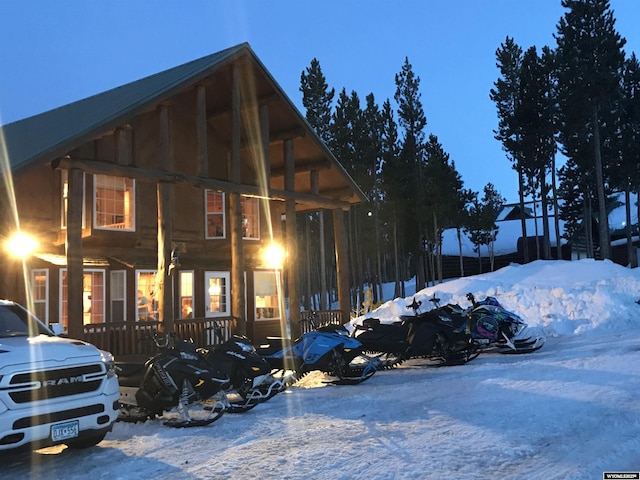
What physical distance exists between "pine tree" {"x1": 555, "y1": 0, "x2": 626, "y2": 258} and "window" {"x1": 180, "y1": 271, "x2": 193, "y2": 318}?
25.5 m

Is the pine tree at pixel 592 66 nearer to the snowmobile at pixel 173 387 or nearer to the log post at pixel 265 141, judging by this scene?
the log post at pixel 265 141

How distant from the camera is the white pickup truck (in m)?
5.22

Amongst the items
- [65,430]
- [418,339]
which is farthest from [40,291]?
[65,430]

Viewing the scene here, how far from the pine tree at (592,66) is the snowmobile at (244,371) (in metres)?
30.0

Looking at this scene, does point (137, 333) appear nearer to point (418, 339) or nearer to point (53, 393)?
point (418, 339)

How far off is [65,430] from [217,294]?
13.1m

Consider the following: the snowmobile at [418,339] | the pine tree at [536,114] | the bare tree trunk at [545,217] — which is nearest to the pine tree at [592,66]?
the pine tree at [536,114]

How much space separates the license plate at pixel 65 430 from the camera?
5449mm

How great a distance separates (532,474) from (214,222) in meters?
15.2

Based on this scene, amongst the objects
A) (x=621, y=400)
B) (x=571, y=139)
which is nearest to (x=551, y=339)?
(x=621, y=400)

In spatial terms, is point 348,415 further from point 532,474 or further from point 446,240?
point 446,240

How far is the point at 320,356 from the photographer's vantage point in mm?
9953

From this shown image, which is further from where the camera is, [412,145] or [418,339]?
[412,145]

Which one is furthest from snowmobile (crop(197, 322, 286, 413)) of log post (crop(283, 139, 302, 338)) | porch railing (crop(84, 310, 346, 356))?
log post (crop(283, 139, 302, 338))
